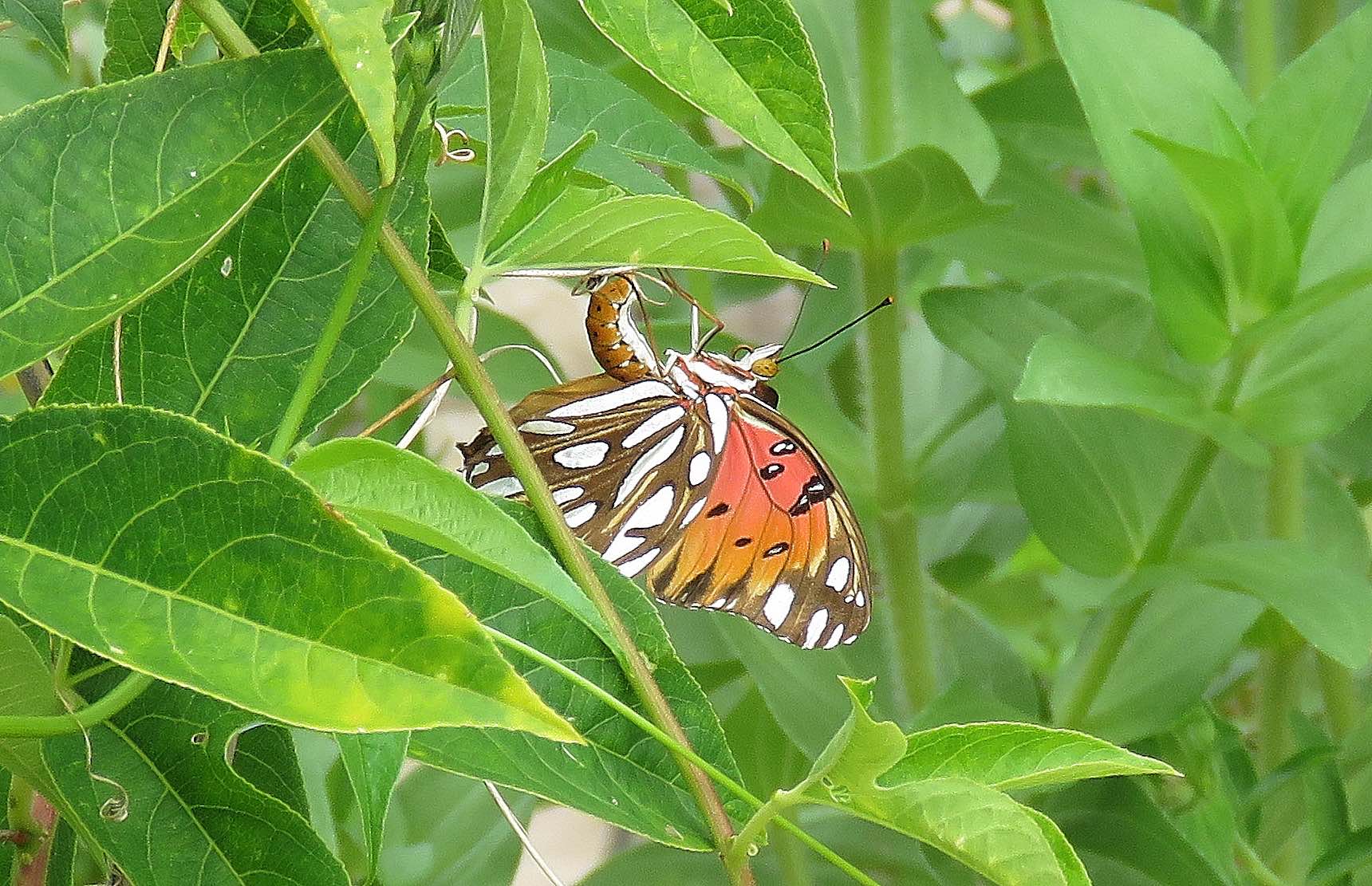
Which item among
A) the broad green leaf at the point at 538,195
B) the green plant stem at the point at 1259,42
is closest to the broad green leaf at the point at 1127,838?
the green plant stem at the point at 1259,42

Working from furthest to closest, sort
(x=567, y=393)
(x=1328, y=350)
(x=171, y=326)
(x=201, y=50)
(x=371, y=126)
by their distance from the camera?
(x=201, y=50) < (x=1328, y=350) < (x=567, y=393) < (x=171, y=326) < (x=371, y=126)

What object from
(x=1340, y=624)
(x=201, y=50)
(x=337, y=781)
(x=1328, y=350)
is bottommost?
(x=337, y=781)

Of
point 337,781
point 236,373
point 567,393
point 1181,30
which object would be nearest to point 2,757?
point 236,373

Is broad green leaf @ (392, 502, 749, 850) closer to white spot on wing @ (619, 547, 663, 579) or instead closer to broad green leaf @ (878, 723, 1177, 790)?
broad green leaf @ (878, 723, 1177, 790)

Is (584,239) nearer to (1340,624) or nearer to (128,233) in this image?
(128,233)

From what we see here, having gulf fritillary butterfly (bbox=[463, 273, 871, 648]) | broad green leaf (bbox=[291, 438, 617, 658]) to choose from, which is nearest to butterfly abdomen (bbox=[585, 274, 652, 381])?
gulf fritillary butterfly (bbox=[463, 273, 871, 648])

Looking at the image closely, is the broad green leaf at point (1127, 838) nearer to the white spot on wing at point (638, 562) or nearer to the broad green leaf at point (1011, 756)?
the white spot on wing at point (638, 562)
